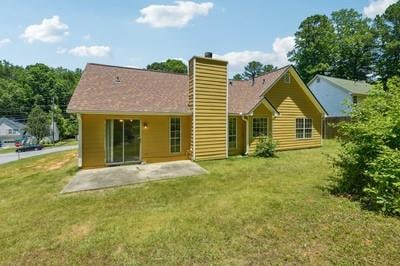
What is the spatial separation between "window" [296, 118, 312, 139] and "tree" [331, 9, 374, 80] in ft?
92.8

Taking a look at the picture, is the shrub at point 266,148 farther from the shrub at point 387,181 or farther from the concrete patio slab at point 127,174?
the shrub at point 387,181

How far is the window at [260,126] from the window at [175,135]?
4387 mm

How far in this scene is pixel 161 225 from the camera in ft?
15.3

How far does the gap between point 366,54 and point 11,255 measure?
45653 mm

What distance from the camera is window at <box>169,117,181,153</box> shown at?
11.5 m

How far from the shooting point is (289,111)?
14.7 metres

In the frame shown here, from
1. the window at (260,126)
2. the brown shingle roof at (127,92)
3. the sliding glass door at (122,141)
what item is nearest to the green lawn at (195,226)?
the sliding glass door at (122,141)

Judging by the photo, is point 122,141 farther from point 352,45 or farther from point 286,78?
point 352,45

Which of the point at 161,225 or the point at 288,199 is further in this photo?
the point at 288,199

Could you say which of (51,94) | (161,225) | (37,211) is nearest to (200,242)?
(161,225)

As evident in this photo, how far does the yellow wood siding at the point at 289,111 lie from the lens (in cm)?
1421

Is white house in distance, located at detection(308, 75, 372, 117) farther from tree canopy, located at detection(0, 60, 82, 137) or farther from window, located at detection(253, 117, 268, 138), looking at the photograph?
tree canopy, located at detection(0, 60, 82, 137)

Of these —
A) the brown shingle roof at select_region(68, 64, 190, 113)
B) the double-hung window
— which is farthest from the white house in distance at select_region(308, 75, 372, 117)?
the brown shingle roof at select_region(68, 64, 190, 113)

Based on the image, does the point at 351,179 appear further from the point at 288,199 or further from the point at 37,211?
the point at 37,211
